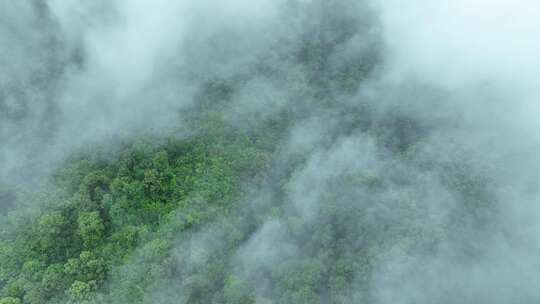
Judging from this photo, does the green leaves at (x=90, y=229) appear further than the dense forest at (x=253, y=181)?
Yes

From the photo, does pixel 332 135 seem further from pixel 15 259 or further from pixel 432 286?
pixel 15 259

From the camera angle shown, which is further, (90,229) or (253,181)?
(253,181)

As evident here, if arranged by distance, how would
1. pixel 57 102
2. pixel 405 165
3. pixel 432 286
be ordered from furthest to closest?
pixel 57 102 < pixel 405 165 < pixel 432 286

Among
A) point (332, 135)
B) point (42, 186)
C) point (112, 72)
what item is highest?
point (112, 72)

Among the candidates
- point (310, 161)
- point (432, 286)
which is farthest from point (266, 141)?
point (432, 286)

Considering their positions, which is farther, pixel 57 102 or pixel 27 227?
pixel 57 102

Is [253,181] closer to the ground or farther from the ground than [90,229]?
farther from the ground

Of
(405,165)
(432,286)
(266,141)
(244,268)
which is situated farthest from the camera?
(266,141)

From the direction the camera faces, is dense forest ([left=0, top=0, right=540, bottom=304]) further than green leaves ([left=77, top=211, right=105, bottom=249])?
No
